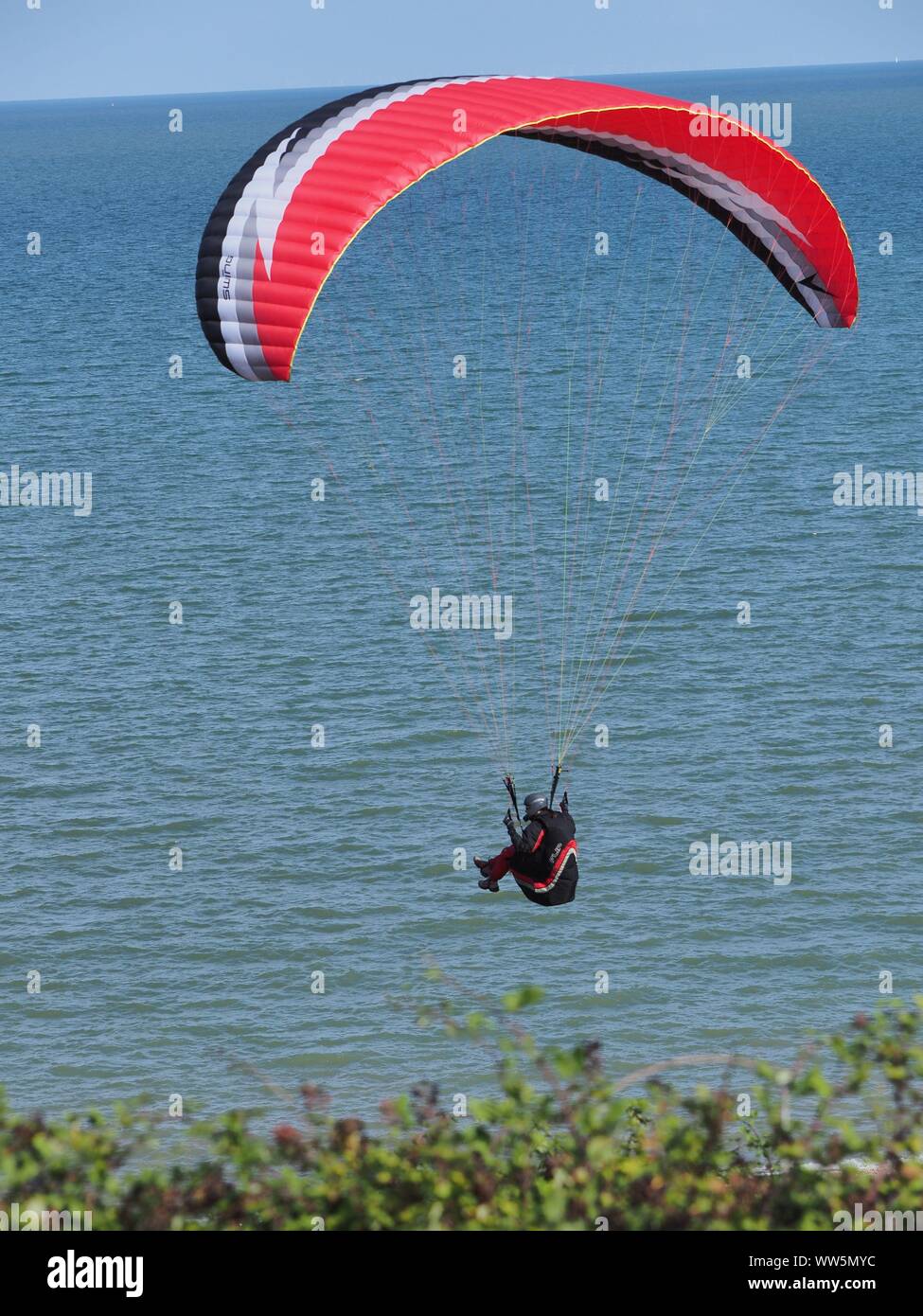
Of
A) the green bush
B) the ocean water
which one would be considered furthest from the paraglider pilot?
the green bush

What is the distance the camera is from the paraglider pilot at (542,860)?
19891 mm

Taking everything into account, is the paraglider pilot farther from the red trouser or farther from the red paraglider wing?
the red paraglider wing

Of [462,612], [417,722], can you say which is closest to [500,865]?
[417,722]

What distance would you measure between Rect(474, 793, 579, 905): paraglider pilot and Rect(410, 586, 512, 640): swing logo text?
87.6 ft

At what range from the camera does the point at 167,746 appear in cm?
4222

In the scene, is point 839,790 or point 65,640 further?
point 65,640

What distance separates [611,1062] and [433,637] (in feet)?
61.6

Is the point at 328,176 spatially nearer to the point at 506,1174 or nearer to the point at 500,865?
the point at 500,865

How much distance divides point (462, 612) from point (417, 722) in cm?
866

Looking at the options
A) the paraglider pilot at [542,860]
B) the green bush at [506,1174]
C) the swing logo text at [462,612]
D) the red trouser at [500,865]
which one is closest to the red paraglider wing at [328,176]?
the paraglider pilot at [542,860]

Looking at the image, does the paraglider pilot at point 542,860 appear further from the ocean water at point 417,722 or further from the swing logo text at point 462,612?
the swing logo text at point 462,612

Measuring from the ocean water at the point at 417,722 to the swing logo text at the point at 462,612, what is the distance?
2.00 feet
